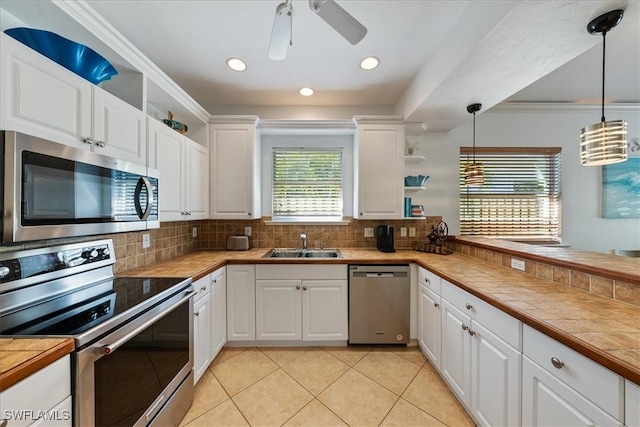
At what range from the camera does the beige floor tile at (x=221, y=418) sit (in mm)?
1534

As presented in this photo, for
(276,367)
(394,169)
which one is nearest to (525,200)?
(394,169)

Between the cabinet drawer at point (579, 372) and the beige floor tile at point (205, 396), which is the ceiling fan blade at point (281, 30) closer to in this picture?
the cabinet drawer at point (579, 372)

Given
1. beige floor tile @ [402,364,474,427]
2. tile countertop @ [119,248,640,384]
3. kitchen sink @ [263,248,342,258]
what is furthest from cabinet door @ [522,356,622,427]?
kitchen sink @ [263,248,342,258]

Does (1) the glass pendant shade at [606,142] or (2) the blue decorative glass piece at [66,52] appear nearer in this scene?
(2) the blue decorative glass piece at [66,52]

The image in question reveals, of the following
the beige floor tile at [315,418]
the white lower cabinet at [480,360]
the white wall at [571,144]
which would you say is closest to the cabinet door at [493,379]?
the white lower cabinet at [480,360]

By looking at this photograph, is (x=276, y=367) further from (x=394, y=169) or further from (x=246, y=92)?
(x=246, y=92)

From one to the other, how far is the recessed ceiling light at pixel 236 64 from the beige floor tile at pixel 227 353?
2.67m

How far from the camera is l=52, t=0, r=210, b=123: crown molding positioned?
1.22m

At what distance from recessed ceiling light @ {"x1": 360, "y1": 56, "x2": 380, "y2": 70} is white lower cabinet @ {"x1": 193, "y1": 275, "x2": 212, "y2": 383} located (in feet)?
7.40

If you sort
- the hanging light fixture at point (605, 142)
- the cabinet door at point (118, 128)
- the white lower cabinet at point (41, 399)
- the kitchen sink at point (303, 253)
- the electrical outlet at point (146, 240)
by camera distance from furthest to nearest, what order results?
the kitchen sink at point (303, 253)
the electrical outlet at point (146, 240)
the hanging light fixture at point (605, 142)
the cabinet door at point (118, 128)
the white lower cabinet at point (41, 399)

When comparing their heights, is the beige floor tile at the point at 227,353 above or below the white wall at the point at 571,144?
below

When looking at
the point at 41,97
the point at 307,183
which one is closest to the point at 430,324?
the point at 307,183

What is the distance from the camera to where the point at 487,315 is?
1341 mm

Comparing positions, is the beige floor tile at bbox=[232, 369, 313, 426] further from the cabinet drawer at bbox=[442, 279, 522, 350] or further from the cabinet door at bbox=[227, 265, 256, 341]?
the cabinet drawer at bbox=[442, 279, 522, 350]
